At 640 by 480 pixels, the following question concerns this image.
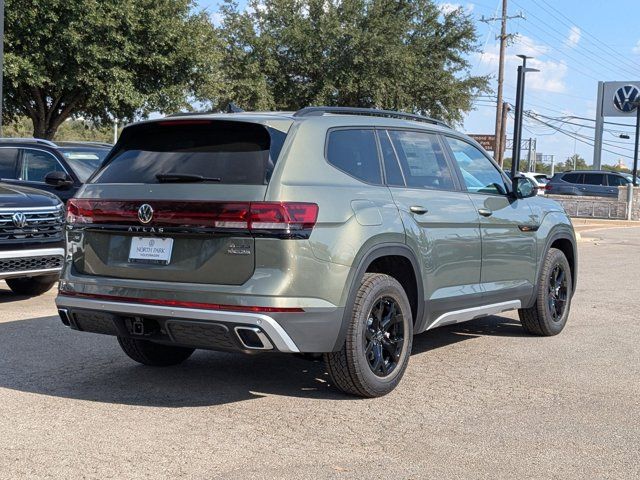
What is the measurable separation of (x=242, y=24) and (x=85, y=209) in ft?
102

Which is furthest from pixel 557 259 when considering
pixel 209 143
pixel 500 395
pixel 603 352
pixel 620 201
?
pixel 620 201

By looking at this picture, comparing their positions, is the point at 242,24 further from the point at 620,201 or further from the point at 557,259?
the point at 557,259

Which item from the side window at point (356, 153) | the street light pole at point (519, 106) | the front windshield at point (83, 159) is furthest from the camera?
the street light pole at point (519, 106)

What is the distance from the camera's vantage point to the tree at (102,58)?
80.5 feet

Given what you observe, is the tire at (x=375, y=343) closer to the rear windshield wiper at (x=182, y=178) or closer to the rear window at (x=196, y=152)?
the rear window at (x=196, y=152)

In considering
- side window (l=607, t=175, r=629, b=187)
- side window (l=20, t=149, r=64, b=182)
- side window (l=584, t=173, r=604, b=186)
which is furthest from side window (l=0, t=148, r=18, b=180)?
side window (l=607, t=175, r=629, b=187)

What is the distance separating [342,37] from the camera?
34.7 m

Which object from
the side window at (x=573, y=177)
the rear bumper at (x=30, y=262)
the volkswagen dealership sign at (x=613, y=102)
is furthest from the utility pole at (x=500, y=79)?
the rear bumper at (x=30, y=262)

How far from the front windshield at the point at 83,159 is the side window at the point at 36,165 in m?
0.22

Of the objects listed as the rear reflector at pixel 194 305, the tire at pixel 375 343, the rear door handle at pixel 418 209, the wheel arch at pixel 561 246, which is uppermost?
the rear door handle at pixel 418 209

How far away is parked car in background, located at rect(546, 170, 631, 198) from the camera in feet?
121

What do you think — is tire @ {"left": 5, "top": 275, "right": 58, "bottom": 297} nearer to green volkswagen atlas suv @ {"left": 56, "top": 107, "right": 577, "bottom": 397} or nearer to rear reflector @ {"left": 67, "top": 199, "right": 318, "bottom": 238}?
green volkswagen atlas suv @ {"left": 56, "top": 107, "right": 577, "bottom": 397}

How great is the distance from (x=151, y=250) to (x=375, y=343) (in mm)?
1575

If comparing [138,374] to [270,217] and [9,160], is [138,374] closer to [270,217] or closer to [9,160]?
[270,217]
